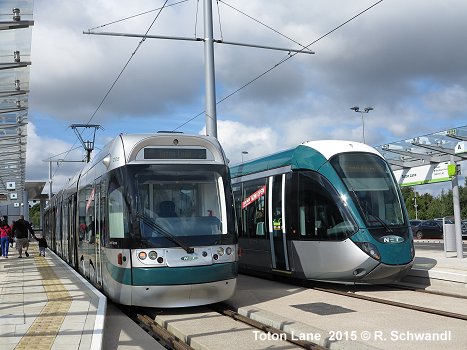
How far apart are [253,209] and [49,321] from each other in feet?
23.5

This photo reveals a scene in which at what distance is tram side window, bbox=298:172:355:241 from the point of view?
11148 millimetres

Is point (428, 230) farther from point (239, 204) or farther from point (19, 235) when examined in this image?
point (19, 235)

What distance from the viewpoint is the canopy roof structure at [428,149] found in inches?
834

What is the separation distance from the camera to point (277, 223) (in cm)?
1298

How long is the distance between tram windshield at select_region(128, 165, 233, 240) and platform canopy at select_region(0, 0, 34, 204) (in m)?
3.51

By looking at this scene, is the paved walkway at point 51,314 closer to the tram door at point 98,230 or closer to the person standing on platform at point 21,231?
the tram door at point 98,230

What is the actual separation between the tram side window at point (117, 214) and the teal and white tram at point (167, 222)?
17 mm

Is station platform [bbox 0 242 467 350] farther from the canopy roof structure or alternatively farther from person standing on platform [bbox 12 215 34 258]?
the canopy roof structure

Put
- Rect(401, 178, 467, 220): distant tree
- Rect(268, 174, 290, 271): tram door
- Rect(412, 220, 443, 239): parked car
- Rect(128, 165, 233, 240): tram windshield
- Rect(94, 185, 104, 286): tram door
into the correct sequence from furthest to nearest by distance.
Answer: Rect(401, 178, 467, 220): distant tree < Rect(412, 220, 443, 239): parked car < Rect(268, 174, 290, 271): tram door < Rect(94, 185, 104, 286): tram door < Rect(128, 165, 233, 240): tram windshield

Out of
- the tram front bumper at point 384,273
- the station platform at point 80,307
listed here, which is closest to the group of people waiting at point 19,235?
the station platform at point 80,307

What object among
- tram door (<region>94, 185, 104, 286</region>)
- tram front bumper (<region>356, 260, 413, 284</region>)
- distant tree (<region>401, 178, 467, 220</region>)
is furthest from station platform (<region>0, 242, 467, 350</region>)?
distant tree (<region>401, 178, 467, 220</region>)

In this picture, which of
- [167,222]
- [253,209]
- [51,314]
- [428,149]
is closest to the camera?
[51,314]

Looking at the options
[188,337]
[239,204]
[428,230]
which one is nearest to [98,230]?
[188,337]

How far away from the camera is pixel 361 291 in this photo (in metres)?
11.6
